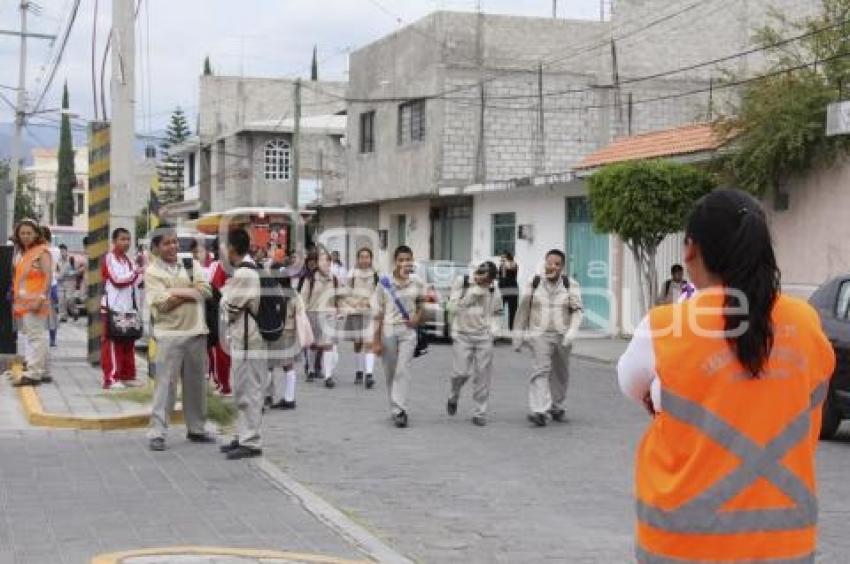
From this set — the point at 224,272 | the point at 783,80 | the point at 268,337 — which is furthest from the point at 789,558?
the point at 783,80

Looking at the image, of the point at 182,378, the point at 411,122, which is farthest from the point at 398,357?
the point at 411,122

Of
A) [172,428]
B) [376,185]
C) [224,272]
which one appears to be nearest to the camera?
[172,428]

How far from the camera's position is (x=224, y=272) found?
45.5 feet

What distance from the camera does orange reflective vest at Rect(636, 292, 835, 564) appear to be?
3.00m

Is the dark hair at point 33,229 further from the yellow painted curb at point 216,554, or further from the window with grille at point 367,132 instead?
the window with grille at point 367,132

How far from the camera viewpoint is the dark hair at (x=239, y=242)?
10.5 metres

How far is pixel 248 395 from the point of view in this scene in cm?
1005

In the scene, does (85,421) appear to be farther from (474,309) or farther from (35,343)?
(474,309)

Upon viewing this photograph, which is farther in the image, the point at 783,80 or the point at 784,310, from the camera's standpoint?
the point at 783,80

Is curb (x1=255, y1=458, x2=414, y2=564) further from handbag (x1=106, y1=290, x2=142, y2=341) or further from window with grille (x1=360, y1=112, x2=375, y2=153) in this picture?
window with grille (x1=360, y1=112, x2=375, y2=153)

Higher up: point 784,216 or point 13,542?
point 784,216

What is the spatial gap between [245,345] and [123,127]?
5.91 m

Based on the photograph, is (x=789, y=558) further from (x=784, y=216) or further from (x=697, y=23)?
(x=697, y=23)

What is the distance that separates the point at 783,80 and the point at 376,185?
66.2 feet
